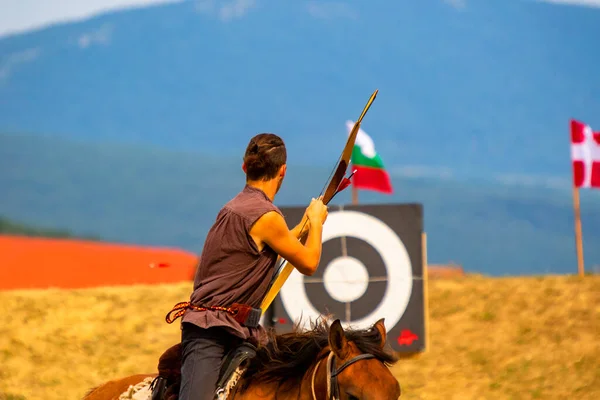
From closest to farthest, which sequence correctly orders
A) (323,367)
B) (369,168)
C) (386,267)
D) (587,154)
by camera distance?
(323,367), (386,267), (587,154), (369,168)

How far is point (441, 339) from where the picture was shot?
37.7ft

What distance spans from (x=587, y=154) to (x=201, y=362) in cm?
973

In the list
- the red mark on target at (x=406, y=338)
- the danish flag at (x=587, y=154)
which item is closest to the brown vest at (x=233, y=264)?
the red mark on target at (x=406, y=338)

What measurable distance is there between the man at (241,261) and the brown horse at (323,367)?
0.55ft

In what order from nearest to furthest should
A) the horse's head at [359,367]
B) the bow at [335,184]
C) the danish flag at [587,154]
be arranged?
the horse's head at [359,367] → the bow at [335,184] → the danish flag at [587,154]

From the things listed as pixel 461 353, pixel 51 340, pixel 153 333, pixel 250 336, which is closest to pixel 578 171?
pixel 461 353

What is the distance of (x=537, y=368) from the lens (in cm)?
1050

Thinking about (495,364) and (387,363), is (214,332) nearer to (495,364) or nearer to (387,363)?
(387,363)

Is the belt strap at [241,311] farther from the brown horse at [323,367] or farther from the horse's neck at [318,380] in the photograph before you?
the horse's neck at [318,380]

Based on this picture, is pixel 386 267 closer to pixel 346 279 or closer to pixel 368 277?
pixel 368 277

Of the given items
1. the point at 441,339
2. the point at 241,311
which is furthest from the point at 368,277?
the point at 241,311

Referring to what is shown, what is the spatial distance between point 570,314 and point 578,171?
220cm

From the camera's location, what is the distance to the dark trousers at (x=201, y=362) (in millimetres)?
4406

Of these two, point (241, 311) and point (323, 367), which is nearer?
point (323, 367)
